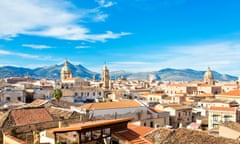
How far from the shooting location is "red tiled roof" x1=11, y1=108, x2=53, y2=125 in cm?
2403

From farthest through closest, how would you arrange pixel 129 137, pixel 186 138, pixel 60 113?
pixel 60 113, pixel 186 138, pixel 129 137

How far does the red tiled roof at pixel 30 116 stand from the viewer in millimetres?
24034

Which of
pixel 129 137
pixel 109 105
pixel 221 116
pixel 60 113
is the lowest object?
pixel 221 116

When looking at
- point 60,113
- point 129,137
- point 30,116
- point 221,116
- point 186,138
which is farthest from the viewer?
point 221,116

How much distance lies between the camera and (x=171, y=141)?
14711mm

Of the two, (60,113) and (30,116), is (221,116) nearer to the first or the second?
(60,113)

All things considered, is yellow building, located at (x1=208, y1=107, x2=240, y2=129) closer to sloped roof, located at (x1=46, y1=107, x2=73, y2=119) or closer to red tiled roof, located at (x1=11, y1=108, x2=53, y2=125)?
sloped roof, located at (x1=46, y1=107, x2=73, y2=119)

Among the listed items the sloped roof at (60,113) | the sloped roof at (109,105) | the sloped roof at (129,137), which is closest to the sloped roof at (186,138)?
the sloped roof at (129,137)

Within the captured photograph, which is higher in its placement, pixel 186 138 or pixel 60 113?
pixel 186 138

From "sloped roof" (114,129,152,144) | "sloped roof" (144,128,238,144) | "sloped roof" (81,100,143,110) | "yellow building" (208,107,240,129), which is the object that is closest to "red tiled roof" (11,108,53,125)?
"sloped roof" (81,100,143,110)

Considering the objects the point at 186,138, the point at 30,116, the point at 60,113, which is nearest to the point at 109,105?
the point at 60,113

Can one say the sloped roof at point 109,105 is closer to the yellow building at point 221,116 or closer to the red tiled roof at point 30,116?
the red tiled roof at point 30,116

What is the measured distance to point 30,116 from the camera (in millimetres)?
24922

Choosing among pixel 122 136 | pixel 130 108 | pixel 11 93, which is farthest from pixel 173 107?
pixel 122 136
